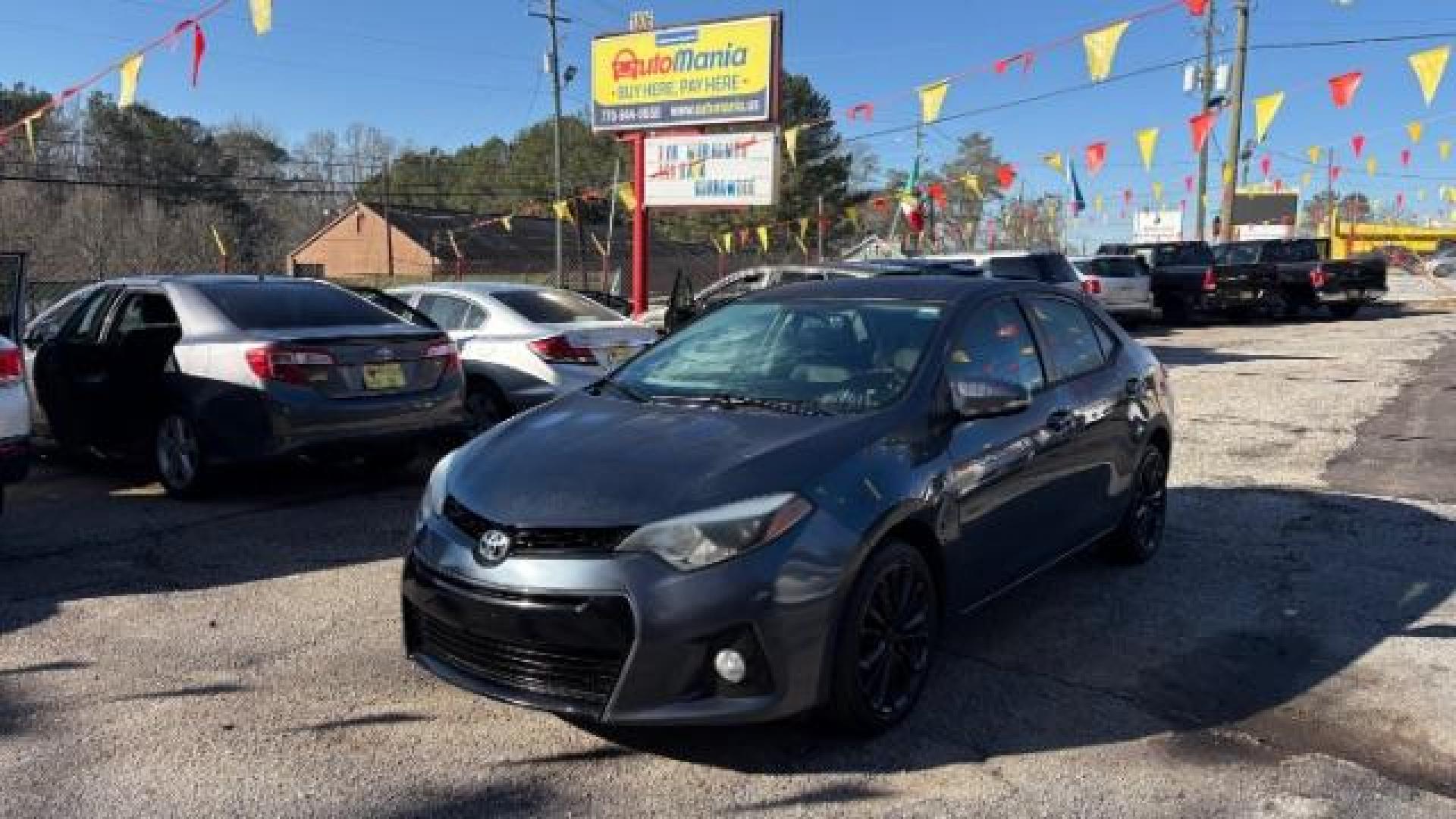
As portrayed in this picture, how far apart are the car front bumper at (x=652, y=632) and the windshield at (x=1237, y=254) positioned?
2475cm

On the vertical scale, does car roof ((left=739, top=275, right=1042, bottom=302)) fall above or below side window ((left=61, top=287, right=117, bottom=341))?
above

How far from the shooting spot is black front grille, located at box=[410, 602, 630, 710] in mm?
3297

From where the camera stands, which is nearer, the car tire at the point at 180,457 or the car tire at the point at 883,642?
the car tire at the point at 883,642

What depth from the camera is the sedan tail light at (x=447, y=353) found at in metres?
7.36

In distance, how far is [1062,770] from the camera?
357 centimetres

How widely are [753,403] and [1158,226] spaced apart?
70.7m

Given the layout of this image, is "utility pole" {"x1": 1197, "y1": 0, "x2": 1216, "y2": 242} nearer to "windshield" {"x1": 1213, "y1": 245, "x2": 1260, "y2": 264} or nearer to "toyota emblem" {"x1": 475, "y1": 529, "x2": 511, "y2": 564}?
"windshield" {"x1": 1213, "y1": 245, "x2": 1260, "y2": 264}

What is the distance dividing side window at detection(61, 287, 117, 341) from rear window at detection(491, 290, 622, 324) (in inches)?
111

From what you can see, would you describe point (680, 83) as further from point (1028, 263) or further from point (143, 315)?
point (143, 315)

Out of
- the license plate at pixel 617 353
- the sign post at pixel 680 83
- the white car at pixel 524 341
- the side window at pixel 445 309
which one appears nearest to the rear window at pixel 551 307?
the white car at pixel 524 341

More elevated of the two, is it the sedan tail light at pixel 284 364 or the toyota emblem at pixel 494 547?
the sedan tail light at pixel 284 364

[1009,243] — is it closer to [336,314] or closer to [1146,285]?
[1146,285]

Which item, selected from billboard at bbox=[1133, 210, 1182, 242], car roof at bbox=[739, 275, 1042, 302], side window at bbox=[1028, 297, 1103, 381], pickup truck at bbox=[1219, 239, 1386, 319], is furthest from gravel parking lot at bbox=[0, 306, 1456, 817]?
billboard at bbox=[1133, 210, 1182, 242]

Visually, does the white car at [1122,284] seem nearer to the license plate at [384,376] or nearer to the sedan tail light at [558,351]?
the sedan tail light at [558,351]
